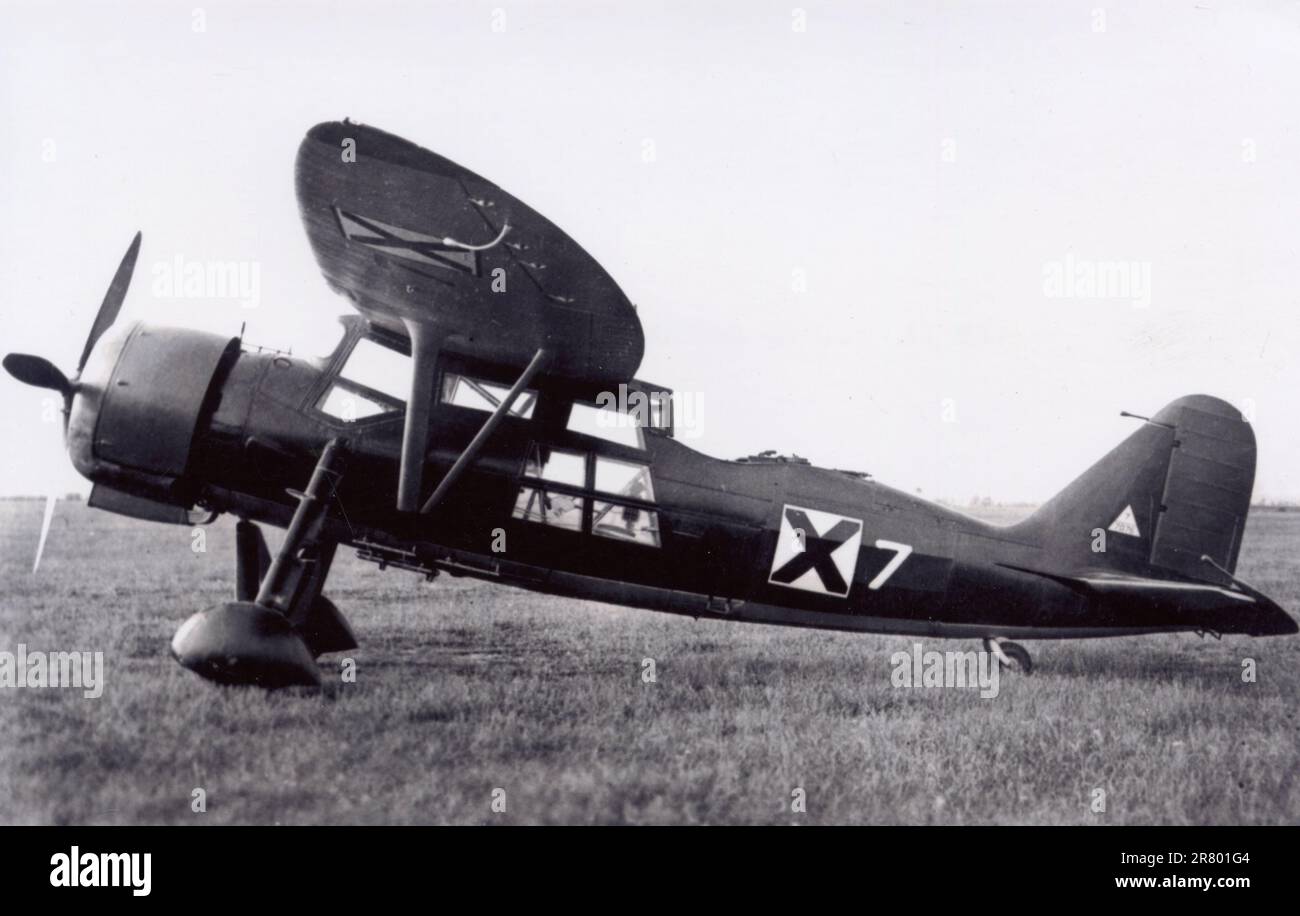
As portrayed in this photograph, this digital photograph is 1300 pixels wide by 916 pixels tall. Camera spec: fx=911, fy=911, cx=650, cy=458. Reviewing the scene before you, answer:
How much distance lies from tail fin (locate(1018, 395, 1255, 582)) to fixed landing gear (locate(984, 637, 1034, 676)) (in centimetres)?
65

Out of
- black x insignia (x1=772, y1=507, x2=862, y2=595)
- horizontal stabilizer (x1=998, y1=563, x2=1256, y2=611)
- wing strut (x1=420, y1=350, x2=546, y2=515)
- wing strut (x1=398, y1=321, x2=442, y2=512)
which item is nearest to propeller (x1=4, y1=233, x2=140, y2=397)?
wing strut (x1=398, y1=321, x2=442, y2=512)

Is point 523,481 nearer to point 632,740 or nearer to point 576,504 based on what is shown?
point 576,504

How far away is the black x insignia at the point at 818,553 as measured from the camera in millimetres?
5559

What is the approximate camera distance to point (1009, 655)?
6023 millimetres

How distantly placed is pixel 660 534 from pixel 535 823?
198cm

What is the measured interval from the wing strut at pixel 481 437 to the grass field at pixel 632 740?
3.56ft

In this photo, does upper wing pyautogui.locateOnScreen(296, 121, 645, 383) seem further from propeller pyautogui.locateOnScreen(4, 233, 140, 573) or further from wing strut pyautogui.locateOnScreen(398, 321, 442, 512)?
propeller pyautogui.locateOnScreen(4, 233, 140, 573)

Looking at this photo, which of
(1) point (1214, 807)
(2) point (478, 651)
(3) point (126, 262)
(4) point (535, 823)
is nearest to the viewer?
(4) point (535, 823)

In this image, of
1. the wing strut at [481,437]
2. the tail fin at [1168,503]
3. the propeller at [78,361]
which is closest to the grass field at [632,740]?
the tail fin at [1168,503]

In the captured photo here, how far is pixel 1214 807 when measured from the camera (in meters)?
4.18

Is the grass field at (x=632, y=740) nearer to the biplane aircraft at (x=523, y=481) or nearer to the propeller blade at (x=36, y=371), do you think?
the biplane aircraft at (x=523, y=481)

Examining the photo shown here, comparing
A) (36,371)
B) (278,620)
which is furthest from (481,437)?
(36,371)
